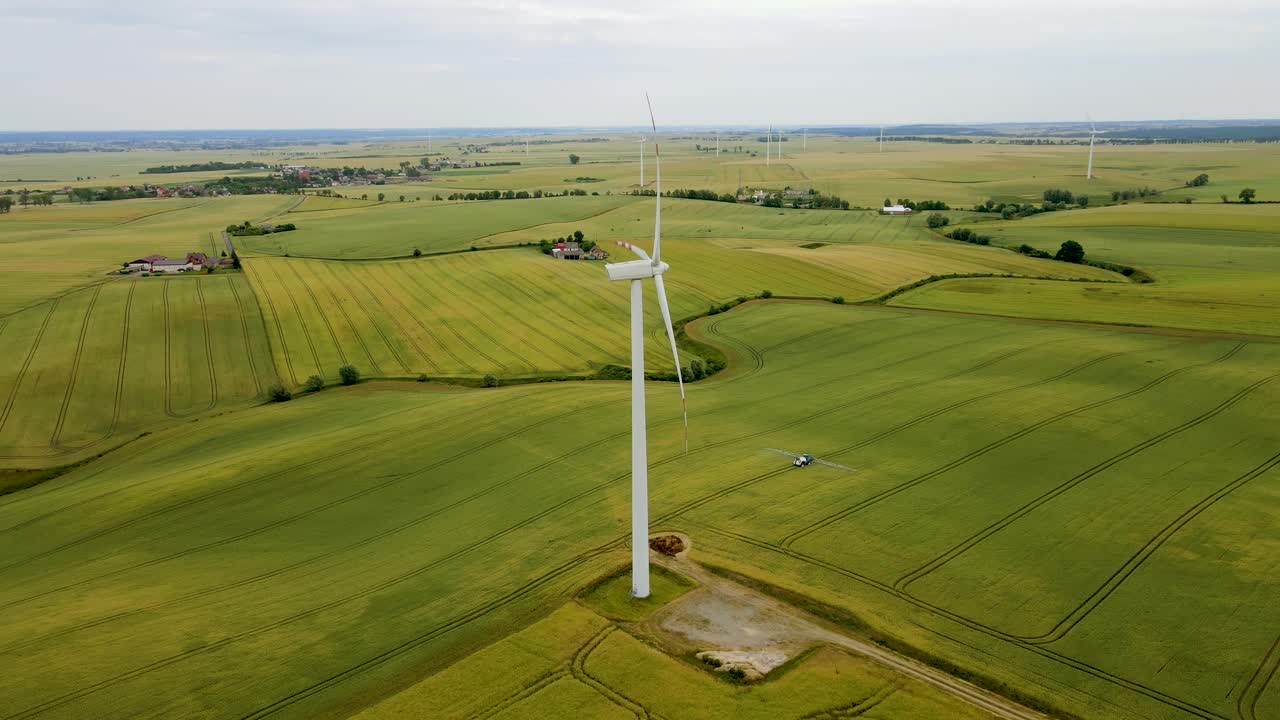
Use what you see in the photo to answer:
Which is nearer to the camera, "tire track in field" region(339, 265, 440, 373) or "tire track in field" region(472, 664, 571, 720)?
"tire track in field" region(472, 664, 571, 720)

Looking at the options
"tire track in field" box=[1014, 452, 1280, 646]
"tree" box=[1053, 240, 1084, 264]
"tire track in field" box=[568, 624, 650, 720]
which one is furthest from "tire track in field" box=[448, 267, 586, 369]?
"tree" box=[1053, 240, 1084, 264]

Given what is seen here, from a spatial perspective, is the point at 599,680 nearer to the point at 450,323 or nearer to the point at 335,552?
the point at 335,552

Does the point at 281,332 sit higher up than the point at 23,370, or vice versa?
the point at 281,332

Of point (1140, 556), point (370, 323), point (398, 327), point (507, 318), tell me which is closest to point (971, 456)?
point (1140, 556)

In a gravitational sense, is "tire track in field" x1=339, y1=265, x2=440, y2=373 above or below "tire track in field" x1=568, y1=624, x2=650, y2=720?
above

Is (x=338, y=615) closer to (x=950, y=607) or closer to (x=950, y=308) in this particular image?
(x=950, y=607)

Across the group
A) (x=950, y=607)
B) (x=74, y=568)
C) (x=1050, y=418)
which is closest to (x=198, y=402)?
(x=74, y=568)

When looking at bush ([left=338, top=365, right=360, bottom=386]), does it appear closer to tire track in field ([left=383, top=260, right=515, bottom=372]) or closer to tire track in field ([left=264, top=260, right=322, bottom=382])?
tire track in field ([left=264, top=260, right=322, bottom=382])

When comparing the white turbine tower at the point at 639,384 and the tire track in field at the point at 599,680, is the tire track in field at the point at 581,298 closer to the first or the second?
the white turbine tower at the point at 639,384
